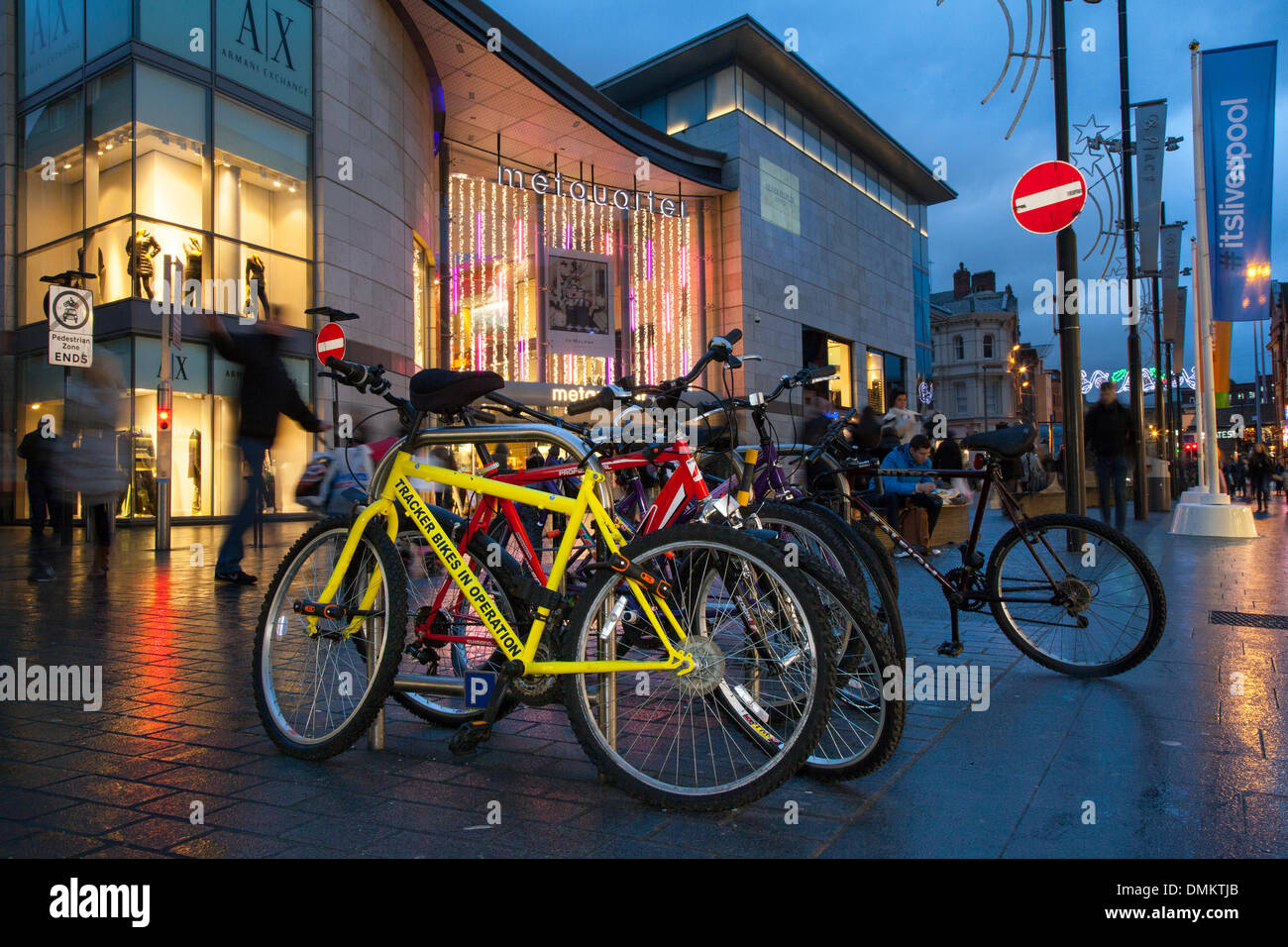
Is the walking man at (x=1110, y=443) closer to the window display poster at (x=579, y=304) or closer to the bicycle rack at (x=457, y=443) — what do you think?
the bicycle rack at (x=457, y=443)

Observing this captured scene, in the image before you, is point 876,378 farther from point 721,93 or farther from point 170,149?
point 170,149

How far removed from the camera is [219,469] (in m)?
17.5

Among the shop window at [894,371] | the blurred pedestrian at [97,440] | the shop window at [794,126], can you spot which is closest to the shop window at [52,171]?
the blurred pedestrian at [97,440]

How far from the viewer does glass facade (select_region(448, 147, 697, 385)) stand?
28641 millimetres

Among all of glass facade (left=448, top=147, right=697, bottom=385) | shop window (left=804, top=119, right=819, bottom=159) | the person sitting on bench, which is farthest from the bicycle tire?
shop window (left=804, top=119, right=819, bottom=159)

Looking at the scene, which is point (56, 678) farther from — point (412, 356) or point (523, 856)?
point (412, 356)

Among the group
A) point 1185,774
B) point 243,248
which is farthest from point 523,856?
point 243,248

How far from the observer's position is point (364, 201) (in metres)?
19.9

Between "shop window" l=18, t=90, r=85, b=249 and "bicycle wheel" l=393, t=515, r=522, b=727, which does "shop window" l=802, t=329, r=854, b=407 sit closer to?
"shop window" l=18, t=90, r=85, b=249

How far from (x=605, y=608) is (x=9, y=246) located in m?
22.5

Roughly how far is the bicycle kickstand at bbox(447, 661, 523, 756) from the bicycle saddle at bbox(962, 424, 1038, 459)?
274cm

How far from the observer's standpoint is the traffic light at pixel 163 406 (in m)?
13.3

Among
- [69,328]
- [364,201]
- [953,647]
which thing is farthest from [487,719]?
[364,201]

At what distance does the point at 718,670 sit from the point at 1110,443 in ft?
36.1
